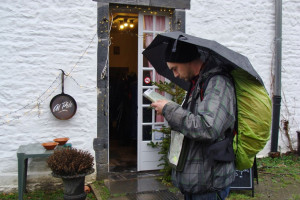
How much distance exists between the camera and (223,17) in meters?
5.99

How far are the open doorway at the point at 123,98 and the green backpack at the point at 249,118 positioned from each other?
12.7ft

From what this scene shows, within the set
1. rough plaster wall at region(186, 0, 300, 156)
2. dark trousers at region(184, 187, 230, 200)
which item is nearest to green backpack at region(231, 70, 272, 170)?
dark trousers at region(184, 187, 230, 200)

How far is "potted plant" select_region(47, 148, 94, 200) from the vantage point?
13.3 ft

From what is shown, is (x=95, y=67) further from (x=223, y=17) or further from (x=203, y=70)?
(x=203, y=70)

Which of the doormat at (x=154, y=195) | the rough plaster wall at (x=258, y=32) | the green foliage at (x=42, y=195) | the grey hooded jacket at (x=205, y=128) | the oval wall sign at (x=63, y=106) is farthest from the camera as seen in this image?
the rough plaster wall at (x=258, y=32)

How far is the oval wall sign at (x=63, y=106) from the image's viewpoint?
4877mm

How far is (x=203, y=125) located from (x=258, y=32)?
16.3ft

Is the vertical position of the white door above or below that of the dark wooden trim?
below

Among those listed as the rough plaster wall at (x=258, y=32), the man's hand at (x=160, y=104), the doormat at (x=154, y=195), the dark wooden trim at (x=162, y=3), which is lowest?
the doormat at (x=154, y=195)

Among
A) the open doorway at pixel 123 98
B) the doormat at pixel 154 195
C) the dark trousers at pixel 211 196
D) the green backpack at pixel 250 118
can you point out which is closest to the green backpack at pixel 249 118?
the green backpack at pixel 250 118

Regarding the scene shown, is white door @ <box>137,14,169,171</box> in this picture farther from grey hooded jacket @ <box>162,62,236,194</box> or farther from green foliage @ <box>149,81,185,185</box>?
grey hooded jacket @ <box>162,62,236,194</box>

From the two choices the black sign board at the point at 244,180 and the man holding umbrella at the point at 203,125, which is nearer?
the man holding umbrella at the point at 203,125

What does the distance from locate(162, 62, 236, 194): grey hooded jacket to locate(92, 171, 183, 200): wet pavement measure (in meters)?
2.59

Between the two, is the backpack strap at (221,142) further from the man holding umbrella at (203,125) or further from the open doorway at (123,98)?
the open doorway at (123,98)
